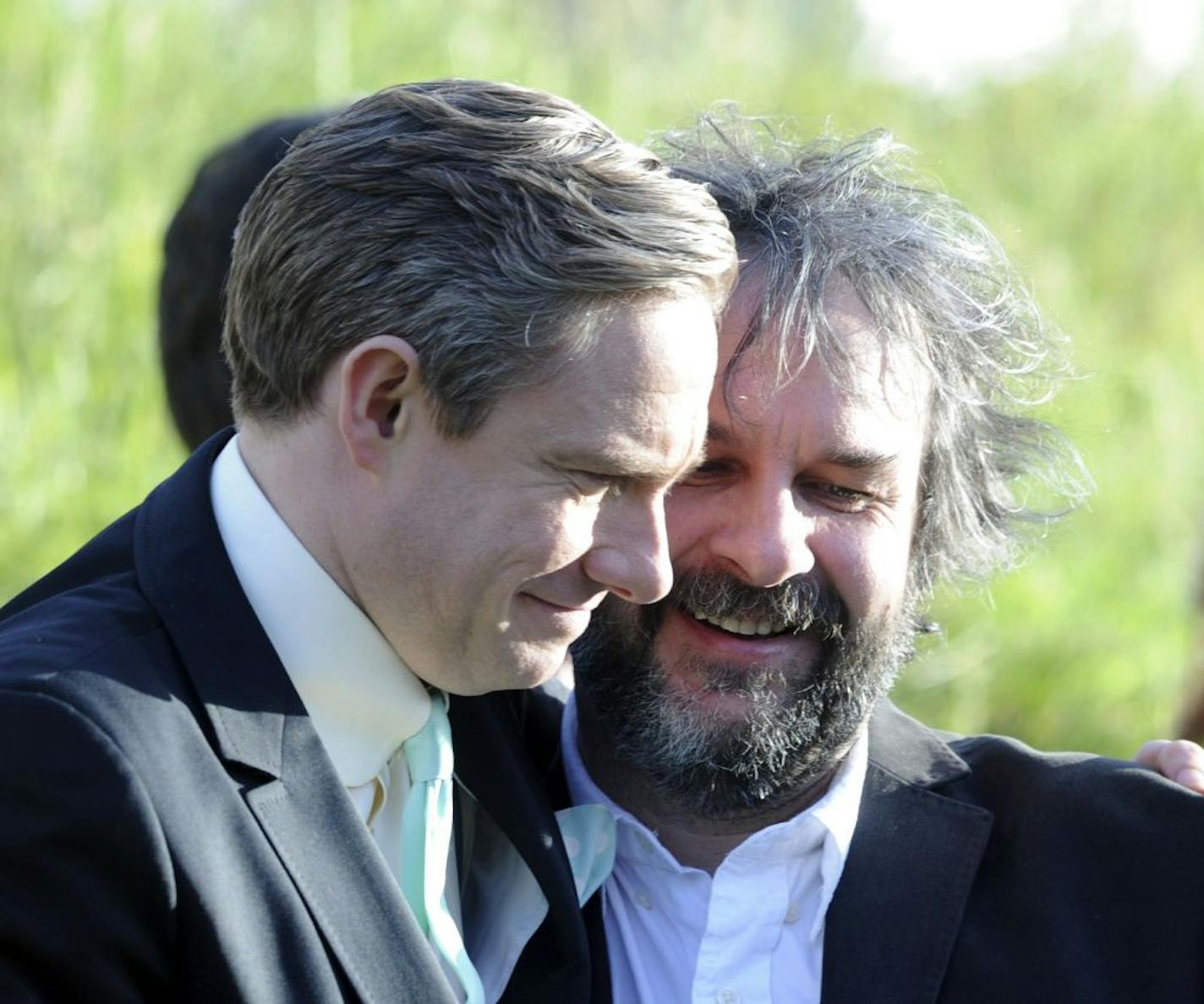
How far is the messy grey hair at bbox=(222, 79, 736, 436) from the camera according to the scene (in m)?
1.98

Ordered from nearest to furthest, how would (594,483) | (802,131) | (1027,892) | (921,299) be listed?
(594,483) → (1027,892) → (921,299) → (802,131)

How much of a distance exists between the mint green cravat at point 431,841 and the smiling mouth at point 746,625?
54 cm

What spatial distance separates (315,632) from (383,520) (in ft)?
0.53

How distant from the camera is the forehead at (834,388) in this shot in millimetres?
2492

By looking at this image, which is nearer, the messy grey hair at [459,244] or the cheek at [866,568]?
the messy grey hair at [459,244]

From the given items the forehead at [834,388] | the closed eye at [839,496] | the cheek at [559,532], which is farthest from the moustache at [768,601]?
the cheek at [559,532]

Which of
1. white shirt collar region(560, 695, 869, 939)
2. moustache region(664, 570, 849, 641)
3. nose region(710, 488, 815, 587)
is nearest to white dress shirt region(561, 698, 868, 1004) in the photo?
white shirt collar region(560, 695, 869, 939)

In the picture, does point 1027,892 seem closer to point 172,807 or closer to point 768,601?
point 768,601

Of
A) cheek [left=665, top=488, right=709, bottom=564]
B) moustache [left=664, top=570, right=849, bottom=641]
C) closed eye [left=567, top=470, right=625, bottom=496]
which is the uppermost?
closed eye [left=567, top=470, right=625, bottom=496]

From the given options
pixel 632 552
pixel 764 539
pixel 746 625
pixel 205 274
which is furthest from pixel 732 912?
pixel 205 274

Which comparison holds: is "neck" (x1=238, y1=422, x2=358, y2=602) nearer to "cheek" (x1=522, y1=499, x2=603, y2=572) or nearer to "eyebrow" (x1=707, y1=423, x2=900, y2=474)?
"cheek" (x1=522, y1=499, x2=603, y2=572)

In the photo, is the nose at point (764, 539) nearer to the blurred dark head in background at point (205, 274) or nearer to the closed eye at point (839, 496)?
the closed eye at point (839, 496)

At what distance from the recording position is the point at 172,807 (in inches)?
70.2

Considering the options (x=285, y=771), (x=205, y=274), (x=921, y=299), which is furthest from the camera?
(x=205, y=274)
